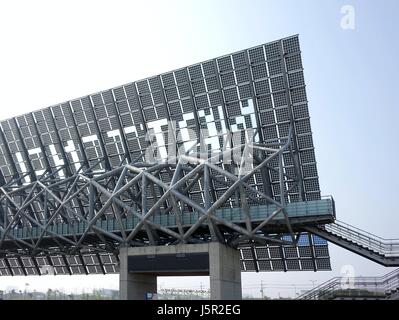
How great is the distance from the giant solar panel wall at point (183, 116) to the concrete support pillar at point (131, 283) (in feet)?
31.3

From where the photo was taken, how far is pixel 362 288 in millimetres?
30500

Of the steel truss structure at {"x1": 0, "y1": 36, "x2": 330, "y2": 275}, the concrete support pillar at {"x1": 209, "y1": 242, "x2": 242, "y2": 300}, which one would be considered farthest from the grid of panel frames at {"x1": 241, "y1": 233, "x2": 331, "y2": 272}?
the concrete support pillar at {"x1": 209, "y1": 242, "x2": 242, "y2": 300}

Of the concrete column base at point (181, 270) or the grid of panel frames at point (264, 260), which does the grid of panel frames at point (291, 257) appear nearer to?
the grid of panel frames at point (264, 260)

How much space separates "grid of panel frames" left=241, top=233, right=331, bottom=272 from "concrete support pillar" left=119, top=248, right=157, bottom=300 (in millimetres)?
10994

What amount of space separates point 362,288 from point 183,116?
22.8 m

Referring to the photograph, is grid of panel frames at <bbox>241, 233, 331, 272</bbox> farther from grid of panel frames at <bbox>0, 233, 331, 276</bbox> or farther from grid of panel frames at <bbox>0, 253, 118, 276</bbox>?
grid of panel frames at <bbox>0, 253, 118, 276</bbox>

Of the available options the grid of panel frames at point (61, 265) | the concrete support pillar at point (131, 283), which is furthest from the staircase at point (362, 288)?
the grid of panel frames at point (61, 265)

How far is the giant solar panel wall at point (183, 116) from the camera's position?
1554 inches

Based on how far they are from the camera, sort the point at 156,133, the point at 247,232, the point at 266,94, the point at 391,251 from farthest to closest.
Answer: the point at 156,133 < the point at 266,94 < the point at 247,232 < the point at 391,251

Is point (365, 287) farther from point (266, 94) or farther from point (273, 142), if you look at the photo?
point (266, 94)
